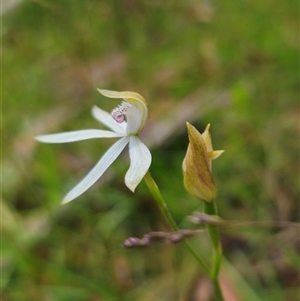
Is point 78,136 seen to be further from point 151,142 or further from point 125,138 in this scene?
point 151,142

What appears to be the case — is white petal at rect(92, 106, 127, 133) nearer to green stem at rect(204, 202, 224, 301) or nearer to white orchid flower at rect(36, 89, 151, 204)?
white orchid flower at rect(36, 89, 151, 204)

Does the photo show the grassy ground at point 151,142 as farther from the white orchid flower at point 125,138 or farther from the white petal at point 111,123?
the white orchid flower at point 125,138

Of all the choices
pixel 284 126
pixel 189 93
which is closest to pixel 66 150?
pixel 189 93

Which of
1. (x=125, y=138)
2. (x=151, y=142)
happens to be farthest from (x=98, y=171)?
(x=151, y=142)

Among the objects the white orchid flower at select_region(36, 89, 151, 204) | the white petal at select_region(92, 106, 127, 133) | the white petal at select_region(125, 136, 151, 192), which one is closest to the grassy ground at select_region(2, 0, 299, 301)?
the white petal at select_region(92, 106, 127, 133)

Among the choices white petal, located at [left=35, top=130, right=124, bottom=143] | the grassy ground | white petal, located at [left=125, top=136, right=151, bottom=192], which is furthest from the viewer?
the grassy ground

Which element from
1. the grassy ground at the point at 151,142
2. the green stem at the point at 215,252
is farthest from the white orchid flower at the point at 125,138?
the grassy ground at the point at 151,142
